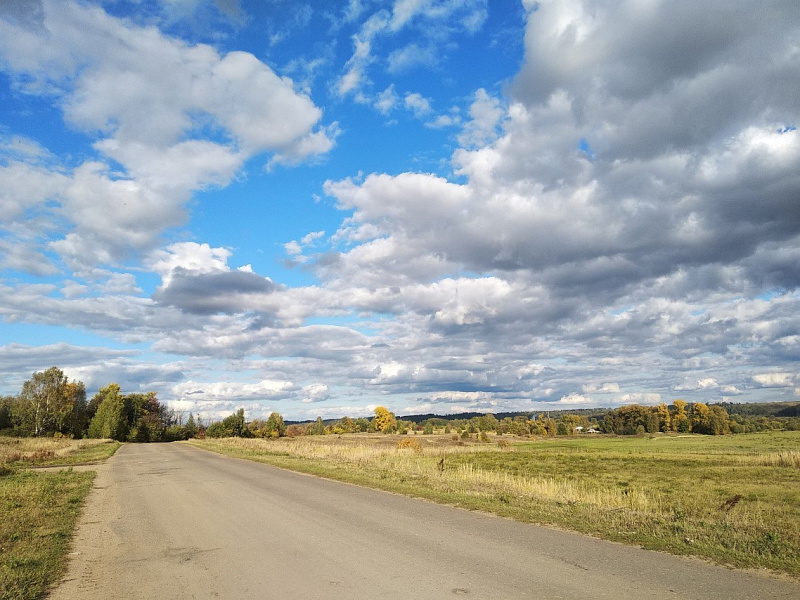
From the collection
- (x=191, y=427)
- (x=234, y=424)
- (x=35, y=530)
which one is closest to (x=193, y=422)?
(x=191, y=427)

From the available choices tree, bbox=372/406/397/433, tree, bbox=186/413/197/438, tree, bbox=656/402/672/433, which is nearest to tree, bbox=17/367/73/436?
tree, bbox=186/413/197/438

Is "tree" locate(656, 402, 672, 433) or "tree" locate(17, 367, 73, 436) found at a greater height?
"tree" locate(17, 367, 73, 436)

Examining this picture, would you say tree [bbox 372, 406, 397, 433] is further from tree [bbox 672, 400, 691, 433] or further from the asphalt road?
the asphalt road

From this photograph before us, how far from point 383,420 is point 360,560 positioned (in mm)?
127236

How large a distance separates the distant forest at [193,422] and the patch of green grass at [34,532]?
7870 centimetres

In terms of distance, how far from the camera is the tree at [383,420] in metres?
130

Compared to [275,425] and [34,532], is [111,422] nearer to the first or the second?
[275,425]

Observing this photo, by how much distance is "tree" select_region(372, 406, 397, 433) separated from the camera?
130250mm

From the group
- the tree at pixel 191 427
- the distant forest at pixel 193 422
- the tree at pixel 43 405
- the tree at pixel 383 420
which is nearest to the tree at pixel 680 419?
the distant forest at pixel 193 422

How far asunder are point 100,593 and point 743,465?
169ft

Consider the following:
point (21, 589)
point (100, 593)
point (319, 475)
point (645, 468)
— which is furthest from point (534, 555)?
point (645, 468)

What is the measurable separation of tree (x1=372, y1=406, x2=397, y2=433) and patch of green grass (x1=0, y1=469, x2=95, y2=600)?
114155mm

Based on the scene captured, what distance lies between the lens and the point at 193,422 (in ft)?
414

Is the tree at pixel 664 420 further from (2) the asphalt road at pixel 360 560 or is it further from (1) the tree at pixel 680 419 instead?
(2) the asphalt road at pixel 360 560
